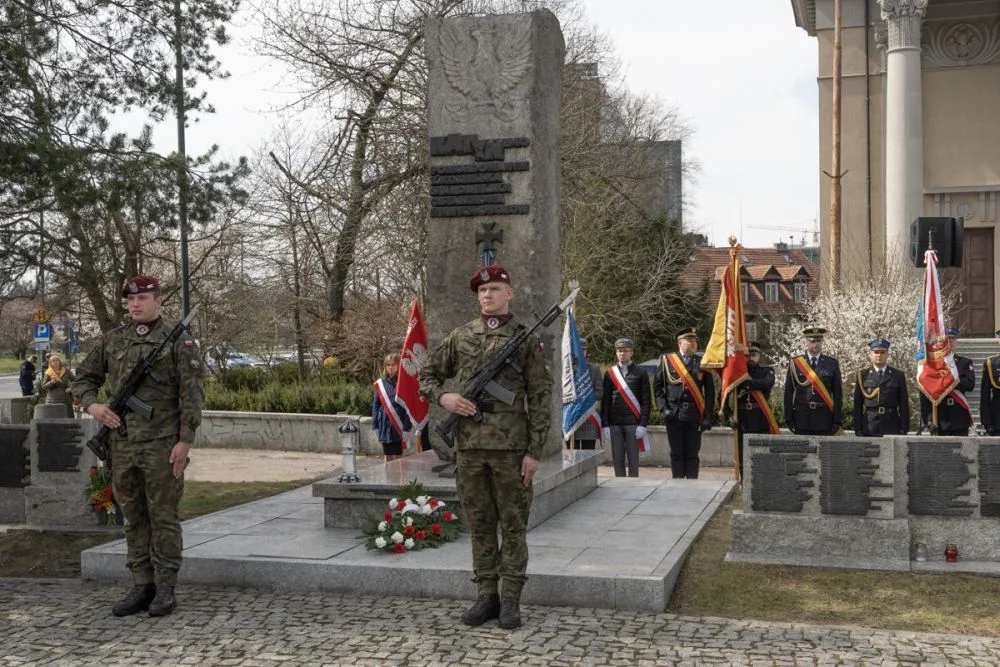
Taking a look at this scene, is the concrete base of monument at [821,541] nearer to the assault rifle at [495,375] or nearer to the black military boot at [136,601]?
the assault rifle at [495,375]

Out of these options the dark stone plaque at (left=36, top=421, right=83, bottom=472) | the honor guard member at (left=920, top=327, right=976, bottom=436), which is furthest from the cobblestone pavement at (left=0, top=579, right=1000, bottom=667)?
the honor guard member at (left=920, top=327, right=976, bottom=436)

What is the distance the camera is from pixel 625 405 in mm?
12383

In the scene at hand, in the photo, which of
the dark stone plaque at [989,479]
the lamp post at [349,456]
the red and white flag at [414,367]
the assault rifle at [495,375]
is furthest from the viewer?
the red and white flag at [414,367]

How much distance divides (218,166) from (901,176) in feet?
64.1

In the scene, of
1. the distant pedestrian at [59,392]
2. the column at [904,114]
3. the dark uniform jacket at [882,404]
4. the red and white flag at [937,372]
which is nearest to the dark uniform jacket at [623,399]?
the dark uniform jacket at [882,404]

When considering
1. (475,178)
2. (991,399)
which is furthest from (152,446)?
(991,399)

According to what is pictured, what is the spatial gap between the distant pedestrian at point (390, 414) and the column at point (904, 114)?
1716cm

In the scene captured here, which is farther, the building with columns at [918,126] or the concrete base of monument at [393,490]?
the building with columns at [918,126]

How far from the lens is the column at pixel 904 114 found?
2642 cm

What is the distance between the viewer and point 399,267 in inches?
894

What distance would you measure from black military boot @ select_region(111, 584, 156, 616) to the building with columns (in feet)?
72.3

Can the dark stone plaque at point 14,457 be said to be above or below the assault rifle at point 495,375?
below

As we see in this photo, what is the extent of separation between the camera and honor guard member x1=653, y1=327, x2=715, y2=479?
39.2 ft

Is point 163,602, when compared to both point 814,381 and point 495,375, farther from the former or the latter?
point 814,381
